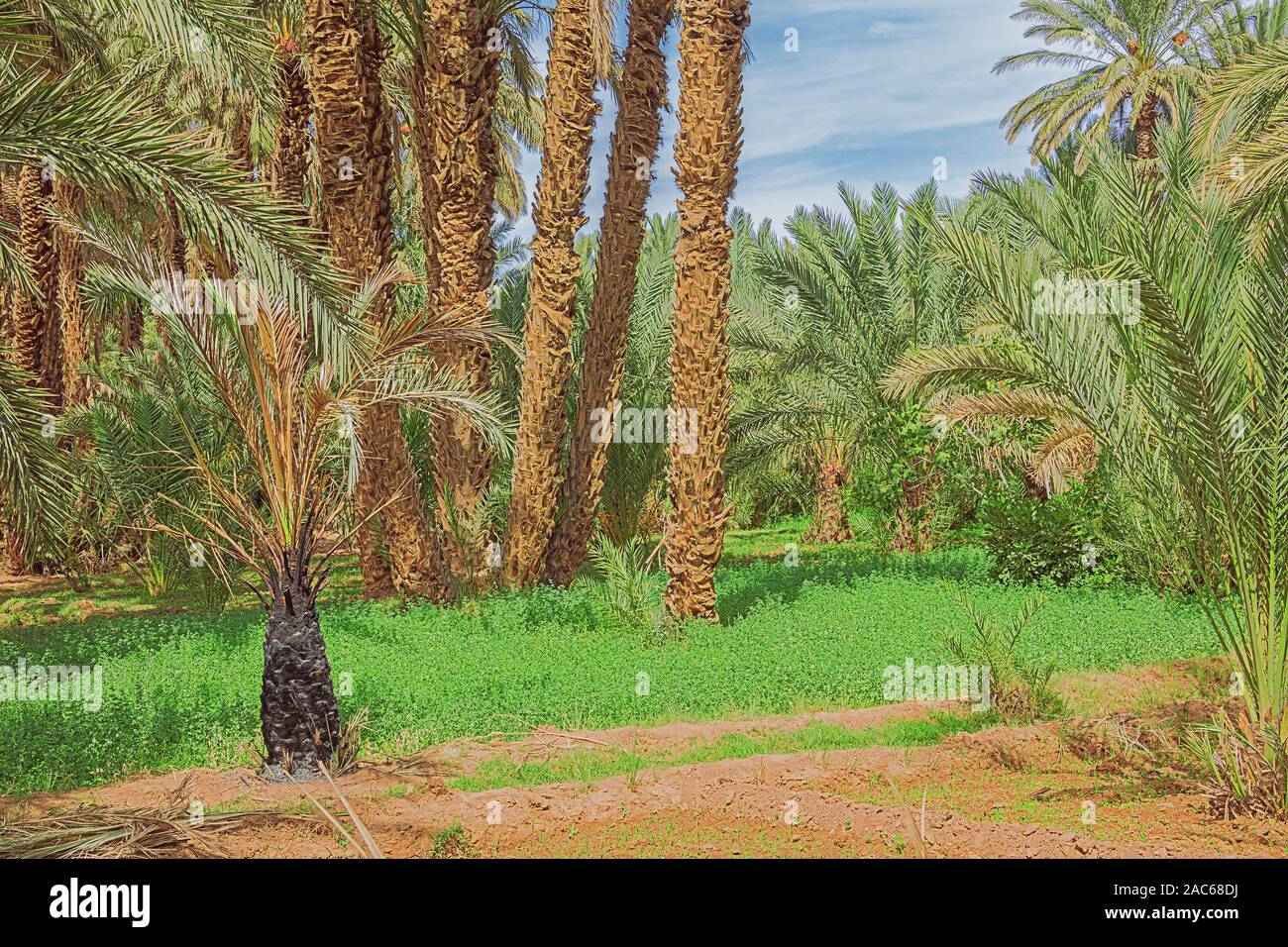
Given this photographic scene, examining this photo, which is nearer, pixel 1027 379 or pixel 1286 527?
pixel 1286 527

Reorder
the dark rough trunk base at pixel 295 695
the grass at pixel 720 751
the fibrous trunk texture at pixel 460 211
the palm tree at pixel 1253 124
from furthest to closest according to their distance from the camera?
the fibrous trunk texture at pixel 460 211 → the palm tree at pixel 1253 124 → the dark rough trunk base at pixel 295 695 → the grass at pixel 720 751

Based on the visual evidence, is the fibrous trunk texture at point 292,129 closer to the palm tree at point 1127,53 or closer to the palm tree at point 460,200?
the palm tree at point 460,200

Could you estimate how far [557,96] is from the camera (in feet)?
40.5

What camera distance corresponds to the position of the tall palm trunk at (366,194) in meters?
11.2

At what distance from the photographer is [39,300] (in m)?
15.1

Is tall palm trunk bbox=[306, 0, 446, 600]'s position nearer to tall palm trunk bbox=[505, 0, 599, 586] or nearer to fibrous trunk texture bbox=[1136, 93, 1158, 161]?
tall palm trunk bbox=[505, 0, 599, 586]

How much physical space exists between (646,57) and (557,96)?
115 cm

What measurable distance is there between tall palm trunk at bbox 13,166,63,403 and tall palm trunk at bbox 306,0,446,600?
20.5 feet

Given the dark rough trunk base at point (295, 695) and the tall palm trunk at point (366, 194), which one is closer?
the dark rough trunk base at point (295, 695)

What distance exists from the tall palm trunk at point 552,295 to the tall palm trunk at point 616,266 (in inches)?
18.1

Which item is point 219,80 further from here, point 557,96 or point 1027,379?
point 1027,379

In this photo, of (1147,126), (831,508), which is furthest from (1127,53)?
(831,508)

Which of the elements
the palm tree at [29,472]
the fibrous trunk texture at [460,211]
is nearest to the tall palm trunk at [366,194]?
the fibrous trunk texture at [460,211]

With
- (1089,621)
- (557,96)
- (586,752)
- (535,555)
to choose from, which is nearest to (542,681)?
(586,752)
